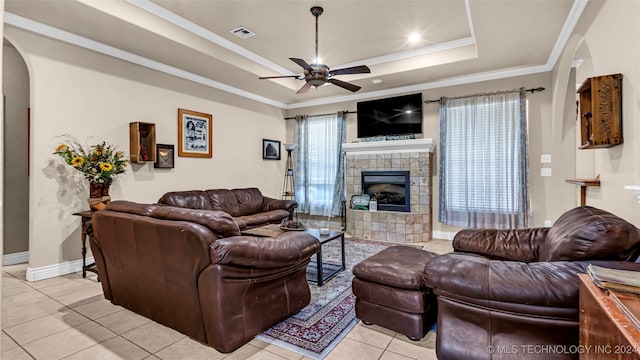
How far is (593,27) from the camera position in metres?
2.75

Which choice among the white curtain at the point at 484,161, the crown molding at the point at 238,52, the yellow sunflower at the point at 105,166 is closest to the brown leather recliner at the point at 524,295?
the crown molding at the point at 238,52

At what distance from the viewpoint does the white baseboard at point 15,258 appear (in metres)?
4.00

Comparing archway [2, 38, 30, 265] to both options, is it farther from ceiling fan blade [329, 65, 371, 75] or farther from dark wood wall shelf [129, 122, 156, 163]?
ceiling fan blade [329, 65, 371, 75]

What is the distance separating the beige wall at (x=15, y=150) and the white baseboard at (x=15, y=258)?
4 centimetres

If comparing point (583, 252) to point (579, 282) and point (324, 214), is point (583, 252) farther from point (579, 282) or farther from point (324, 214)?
point (324, 214)

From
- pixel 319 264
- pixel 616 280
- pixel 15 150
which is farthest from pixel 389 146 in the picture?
pixel 15 150

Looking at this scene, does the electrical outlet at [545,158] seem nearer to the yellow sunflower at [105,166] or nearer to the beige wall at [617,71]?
the beige wall at [617,71]

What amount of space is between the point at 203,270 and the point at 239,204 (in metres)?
3.54

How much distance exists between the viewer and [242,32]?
4133 millimetres

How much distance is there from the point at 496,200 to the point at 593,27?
2.74 m

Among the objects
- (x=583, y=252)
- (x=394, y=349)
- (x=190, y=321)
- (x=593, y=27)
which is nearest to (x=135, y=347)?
(x=190, y=321)

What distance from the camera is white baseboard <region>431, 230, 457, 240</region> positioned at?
537 centimetres

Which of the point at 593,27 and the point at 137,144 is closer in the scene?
the point at 593,27
